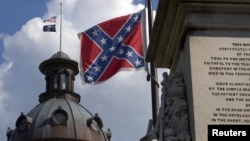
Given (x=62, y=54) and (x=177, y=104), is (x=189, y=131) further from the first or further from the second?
(x=62, y=54)

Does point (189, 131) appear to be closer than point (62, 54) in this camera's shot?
Yes

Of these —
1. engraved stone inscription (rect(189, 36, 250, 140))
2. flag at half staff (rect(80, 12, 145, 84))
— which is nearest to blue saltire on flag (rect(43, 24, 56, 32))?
flag at half staff (rect(80, 12, 145, 84))

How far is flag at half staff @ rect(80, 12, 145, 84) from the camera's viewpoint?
16062 millimetres

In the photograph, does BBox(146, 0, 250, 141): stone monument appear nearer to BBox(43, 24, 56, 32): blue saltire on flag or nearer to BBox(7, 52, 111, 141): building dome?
BBox(43, 24, 56, 32): blue saltire on flag

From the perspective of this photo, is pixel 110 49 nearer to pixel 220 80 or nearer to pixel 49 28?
pixel 220 80

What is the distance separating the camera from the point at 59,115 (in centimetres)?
7112

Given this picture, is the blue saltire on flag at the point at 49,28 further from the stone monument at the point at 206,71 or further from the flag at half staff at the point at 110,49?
the stone monument at the point at 206,71

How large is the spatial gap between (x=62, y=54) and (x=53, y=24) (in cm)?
2482

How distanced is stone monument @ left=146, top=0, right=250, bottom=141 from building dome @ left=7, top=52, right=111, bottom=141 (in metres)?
60.2

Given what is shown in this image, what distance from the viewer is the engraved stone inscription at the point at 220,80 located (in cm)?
788

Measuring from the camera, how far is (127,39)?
17.0 metres

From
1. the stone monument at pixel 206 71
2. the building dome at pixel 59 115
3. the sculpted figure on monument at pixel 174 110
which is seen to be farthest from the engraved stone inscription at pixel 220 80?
the building dome at pixel 59 115

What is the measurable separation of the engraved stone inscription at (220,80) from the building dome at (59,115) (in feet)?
199

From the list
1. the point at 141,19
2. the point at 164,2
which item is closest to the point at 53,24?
the point at 141,19
